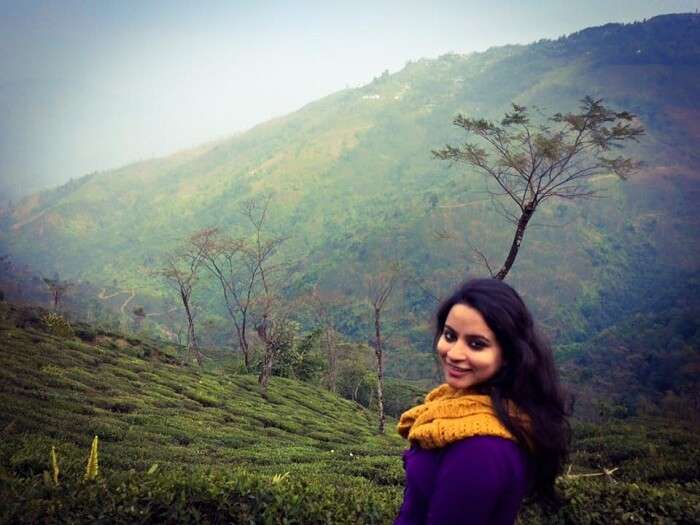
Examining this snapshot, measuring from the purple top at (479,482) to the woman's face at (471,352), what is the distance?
1.29 feet

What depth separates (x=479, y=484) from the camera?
2121 mm

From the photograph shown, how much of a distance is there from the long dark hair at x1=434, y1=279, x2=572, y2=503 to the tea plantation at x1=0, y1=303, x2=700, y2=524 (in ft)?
6.05

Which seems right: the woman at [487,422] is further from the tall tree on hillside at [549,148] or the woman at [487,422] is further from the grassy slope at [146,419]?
the tall tree on hillside at [549,148]

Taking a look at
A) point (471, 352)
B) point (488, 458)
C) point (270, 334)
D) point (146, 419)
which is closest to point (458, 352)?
point (471, 352)

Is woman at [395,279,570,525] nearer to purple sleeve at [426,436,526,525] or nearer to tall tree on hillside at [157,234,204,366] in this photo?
purple sleeve at [426,436,526,525]

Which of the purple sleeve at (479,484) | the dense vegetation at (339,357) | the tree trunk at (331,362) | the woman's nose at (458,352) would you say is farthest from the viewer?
the tree trunk at (331,362)

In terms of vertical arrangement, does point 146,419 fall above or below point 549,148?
below

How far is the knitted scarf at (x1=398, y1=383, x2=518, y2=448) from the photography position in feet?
7.47

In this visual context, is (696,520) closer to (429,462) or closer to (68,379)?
(429,462)

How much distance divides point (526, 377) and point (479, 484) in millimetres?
668

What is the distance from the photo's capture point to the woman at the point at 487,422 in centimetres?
217

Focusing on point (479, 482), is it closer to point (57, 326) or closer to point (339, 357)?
point (57, 326)

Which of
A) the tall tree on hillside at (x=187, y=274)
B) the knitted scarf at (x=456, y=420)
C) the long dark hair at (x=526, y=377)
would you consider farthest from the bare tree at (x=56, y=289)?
the long dark hair at (x=526, y=377)

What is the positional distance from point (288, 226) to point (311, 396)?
136 meters
